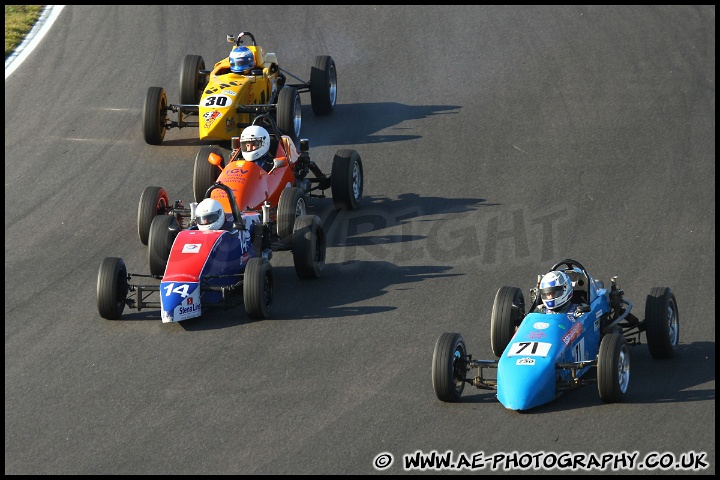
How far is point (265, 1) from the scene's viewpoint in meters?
31.6

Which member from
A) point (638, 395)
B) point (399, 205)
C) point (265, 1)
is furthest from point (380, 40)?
point (638, 395)

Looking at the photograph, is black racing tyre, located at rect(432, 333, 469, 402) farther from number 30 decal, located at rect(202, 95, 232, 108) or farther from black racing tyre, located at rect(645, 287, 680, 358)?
number 30 decal, located at rect(202, 95, 232, 108)

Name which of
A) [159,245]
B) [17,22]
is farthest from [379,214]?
[17,22]

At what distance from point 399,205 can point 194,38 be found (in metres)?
9.47

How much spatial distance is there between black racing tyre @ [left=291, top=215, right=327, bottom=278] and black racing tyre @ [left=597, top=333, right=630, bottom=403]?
557 cm

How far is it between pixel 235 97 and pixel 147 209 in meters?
4.33

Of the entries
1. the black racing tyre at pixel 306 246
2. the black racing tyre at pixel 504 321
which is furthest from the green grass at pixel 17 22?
the black racing tyre at pixel 504 321

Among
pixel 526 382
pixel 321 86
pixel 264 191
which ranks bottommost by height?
pixel 526 382

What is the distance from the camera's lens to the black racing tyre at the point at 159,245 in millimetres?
18984

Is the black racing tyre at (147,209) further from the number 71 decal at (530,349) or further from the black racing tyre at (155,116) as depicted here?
the number 71 decal at (530,349)

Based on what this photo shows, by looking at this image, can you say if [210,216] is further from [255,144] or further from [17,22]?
[17,22]

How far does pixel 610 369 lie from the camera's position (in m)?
14.6

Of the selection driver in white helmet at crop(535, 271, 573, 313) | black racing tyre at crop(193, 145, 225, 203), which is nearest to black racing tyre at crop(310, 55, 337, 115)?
black racing tyre at crop(193, 145, 225, 203)

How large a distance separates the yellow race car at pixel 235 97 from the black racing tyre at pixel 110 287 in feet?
20.2
